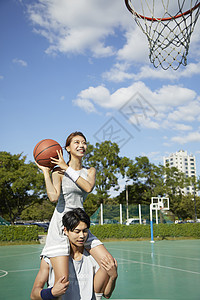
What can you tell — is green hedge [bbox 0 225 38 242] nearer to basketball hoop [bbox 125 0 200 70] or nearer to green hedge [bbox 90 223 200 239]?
green hedge [bbox 90 223 200 239]

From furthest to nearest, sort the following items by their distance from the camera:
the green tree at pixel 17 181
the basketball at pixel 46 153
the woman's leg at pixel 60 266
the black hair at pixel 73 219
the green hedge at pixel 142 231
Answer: the green tree at pixel 17 181 < the green hedge at pixel 142 231 < the basketball at pixel 46 153 < the black hair at pixel 73 219 < the woman's leg at pixel 60 266

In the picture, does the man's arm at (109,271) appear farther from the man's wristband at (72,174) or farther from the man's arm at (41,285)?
the man's wristband at (72,174)

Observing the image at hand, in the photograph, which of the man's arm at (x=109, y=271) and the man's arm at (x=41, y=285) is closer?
the man's arm at (x=41, y=285)

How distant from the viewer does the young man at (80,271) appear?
2514 millimetres

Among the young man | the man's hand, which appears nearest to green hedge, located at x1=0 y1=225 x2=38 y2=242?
the young man

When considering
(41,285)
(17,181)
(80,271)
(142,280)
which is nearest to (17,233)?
(17,181)

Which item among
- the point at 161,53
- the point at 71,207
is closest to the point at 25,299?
the point at 71,207

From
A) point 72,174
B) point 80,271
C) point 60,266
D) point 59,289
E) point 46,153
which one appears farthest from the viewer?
point 46,153

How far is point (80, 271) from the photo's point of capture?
2.60m

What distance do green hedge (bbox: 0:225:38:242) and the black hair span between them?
15184 mm

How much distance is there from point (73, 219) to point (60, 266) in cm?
41

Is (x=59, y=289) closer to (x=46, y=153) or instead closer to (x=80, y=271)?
(x=80, y=271)

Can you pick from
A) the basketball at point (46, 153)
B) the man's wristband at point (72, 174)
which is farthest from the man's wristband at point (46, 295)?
the basketball at point (46, 153)

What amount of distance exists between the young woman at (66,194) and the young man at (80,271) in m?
0.08
